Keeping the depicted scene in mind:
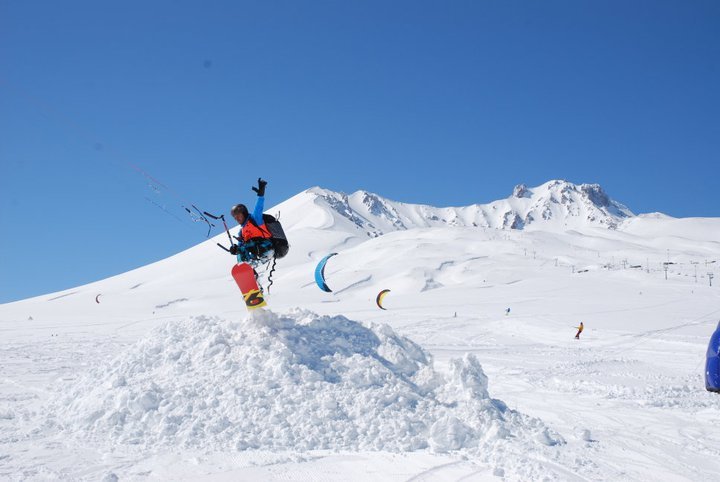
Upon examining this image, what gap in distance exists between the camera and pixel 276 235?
966 cm

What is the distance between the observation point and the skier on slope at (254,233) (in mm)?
9406

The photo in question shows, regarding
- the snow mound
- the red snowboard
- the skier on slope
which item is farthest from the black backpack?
the snow mound

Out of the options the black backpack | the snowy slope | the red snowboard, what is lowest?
the snowy slope

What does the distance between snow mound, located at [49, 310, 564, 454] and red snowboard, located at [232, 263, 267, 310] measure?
0.56 m

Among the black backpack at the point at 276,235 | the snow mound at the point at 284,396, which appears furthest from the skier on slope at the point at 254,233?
the snow mound at the point at 284,396

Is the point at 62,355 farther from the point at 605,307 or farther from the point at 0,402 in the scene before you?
the point at 605,307

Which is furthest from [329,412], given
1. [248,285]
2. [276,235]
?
[276,235]

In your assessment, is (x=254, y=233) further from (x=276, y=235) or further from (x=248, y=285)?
(x=248, y=285)

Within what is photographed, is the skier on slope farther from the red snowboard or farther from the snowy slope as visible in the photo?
the snowy slope

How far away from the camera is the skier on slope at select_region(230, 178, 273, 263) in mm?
9406

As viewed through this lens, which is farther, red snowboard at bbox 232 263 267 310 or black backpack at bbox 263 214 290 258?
black backpack at bbox 263 214 290 258

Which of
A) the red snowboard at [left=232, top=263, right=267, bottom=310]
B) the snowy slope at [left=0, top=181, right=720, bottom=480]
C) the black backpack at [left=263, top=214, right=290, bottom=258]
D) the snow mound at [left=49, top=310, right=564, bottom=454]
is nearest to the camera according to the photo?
the snowy slope at [left=0, top=181, right=720, bottom=480]

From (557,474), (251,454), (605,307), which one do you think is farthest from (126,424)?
(605,307)

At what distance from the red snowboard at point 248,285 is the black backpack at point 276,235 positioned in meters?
0.69
